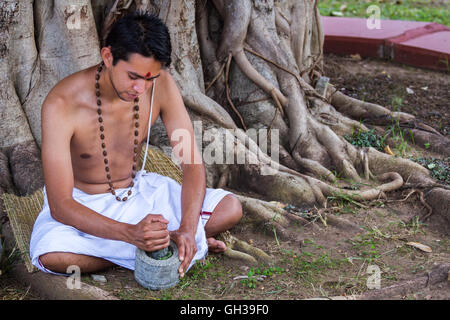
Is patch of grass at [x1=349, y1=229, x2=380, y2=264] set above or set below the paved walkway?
below

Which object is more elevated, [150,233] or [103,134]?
[103,134]

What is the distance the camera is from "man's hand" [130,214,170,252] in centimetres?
292

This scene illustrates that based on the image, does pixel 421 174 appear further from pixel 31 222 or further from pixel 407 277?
pixel 31 222

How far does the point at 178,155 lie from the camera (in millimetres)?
3607

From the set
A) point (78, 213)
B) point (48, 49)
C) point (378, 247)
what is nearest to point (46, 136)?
point (78, 213)

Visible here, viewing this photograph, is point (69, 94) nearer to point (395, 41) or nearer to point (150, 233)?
point (150, 233)

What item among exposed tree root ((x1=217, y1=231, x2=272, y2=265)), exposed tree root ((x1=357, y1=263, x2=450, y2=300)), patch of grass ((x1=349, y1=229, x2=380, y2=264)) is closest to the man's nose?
exposed tree root ((x1=217, y1=231, x2=272, y2=265))

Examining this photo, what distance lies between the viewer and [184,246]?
3.17 m

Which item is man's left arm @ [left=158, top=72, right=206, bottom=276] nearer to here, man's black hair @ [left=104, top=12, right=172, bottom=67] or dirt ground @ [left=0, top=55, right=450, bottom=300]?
dirt ground @ [left=0, top=55, right=450, bottom=300]

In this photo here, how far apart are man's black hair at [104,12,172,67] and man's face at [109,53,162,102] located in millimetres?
29

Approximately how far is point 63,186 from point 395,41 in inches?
214

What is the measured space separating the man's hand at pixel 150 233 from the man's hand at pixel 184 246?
0.19 meters

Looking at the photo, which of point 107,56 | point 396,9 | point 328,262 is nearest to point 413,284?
point 328,262

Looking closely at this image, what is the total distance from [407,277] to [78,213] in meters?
1.89
